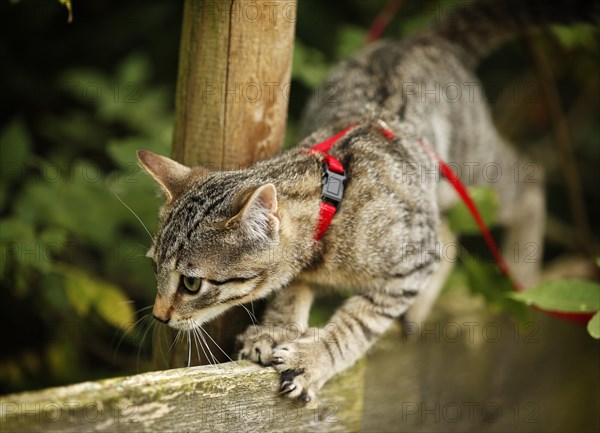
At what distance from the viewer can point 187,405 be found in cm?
163

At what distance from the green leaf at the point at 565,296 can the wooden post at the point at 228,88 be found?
0.99 metres

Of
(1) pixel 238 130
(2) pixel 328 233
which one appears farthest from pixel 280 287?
(1) pixel 238 130

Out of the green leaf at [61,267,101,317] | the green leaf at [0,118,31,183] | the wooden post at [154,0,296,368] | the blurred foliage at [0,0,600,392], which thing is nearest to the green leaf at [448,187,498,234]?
the blurred foliage at [0,0,600,392]

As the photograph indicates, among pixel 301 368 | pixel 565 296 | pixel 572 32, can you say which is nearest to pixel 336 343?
pixel 301 368

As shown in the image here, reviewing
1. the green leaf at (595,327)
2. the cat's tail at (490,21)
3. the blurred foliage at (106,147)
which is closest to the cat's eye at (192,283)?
the blurred foliage at (106,147)

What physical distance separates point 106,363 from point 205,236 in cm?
236

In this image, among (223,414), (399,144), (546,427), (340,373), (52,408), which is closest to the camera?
(52,408)

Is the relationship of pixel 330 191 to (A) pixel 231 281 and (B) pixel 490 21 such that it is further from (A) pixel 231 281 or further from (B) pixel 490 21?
(B) pixel 490 21

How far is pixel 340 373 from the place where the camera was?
2.12 meters

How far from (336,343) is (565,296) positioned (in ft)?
2.51

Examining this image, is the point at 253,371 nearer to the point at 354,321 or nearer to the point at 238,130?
the point at 354,321

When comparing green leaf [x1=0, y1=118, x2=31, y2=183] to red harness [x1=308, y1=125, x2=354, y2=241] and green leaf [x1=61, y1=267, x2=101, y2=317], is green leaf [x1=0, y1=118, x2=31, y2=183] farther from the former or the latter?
red harness [x1=308, y1=125, x2=354, y2=241]

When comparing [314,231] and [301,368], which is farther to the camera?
[314,231]

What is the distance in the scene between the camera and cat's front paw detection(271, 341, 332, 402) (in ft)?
6.26
